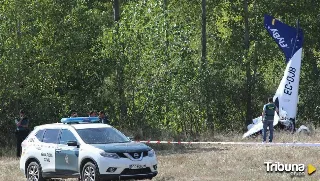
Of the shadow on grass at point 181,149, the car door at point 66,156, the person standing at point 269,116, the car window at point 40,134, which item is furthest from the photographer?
the shadow on grass at point 181,149

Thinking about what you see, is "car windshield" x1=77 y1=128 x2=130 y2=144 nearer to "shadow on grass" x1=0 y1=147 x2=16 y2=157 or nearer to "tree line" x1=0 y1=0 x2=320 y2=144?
"shadow on grass" x1=0 y1=147 x2=16 y2=157

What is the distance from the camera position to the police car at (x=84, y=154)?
15.9m

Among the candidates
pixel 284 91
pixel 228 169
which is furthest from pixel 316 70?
pixel 228 169

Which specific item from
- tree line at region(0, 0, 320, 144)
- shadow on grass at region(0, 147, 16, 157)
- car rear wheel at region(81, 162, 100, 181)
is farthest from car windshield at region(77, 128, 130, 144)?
tree line at region(0, 0, 320, 144)

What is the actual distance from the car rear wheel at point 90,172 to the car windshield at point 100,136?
2.17ft

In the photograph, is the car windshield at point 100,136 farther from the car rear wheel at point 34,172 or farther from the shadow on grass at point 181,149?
the shadow on grass at point 181,149

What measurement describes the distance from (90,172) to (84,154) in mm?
446

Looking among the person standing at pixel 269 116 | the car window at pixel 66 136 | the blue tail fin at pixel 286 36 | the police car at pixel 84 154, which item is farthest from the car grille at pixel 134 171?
the blue tail fin at pixel 286 36

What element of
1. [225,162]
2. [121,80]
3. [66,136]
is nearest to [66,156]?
[66,136]

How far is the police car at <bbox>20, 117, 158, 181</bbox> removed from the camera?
15.9 metres

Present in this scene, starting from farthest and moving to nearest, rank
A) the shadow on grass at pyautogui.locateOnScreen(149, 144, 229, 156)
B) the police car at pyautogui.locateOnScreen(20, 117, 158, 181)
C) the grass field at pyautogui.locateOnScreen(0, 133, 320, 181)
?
the shadow on grass at pyautogui.locateOnScreen(149, 144, 229, 156)
the grass field at pyautogui.locateOnScreen(0, 133, 320, 181)
the police car at pyautogui.locateOnScreen(20, 117, 158, 181)

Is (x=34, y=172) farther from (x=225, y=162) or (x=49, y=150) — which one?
(x=225, y=162)

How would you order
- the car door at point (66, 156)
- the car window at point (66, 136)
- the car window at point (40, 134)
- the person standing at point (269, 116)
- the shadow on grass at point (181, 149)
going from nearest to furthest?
1. the car door at point (66, 156)
2. the car window at point (66, 136)
3. the car window at point (40, 134)
4. the person standing at point (269, 116)
5. the shadow on grass at point (181, 149)

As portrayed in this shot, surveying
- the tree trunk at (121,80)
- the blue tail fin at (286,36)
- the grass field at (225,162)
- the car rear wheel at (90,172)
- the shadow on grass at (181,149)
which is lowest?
the shadow on grass at (181,149)
